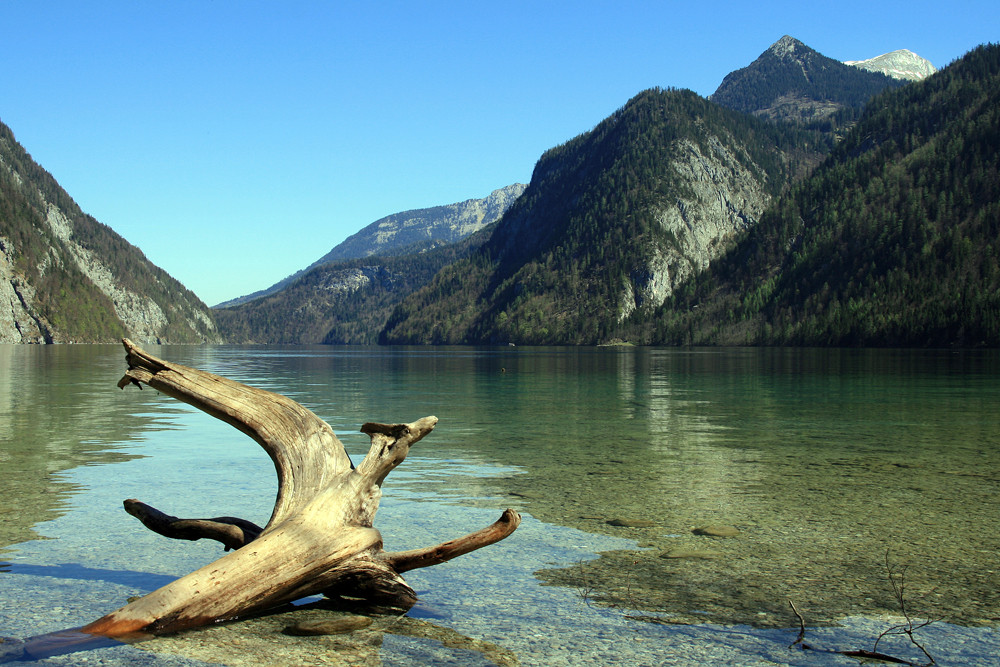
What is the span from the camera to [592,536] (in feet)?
37.4

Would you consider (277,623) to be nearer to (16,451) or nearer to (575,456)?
(575,456)

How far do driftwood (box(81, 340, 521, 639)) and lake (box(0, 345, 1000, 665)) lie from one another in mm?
294

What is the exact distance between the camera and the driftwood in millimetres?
7176

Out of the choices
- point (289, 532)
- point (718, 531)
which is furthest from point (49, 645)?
point (718, 531)

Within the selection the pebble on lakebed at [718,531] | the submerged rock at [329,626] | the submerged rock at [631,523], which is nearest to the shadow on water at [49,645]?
the submerged rock at [329,626]

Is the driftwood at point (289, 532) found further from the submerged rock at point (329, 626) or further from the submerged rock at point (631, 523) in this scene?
the submerged rock at point (631, 523)

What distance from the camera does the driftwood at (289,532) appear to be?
283 inches

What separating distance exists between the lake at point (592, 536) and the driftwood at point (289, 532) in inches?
11.6

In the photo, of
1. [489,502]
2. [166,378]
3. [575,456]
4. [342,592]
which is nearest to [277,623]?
[342,592]

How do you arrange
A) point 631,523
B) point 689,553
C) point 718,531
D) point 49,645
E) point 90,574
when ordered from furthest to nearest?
point 631,523 → point 718,531 → point 689,553 → point 90,574 → point 49,645

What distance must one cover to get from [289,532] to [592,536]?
5.08m

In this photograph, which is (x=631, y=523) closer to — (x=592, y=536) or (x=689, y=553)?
(x=592, y=536)

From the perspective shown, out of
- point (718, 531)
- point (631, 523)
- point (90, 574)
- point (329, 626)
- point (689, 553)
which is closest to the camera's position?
point (329, 626)

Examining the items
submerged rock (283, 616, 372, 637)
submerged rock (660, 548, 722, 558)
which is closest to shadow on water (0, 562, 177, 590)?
submerged rock (283, 616, 372, 637)
